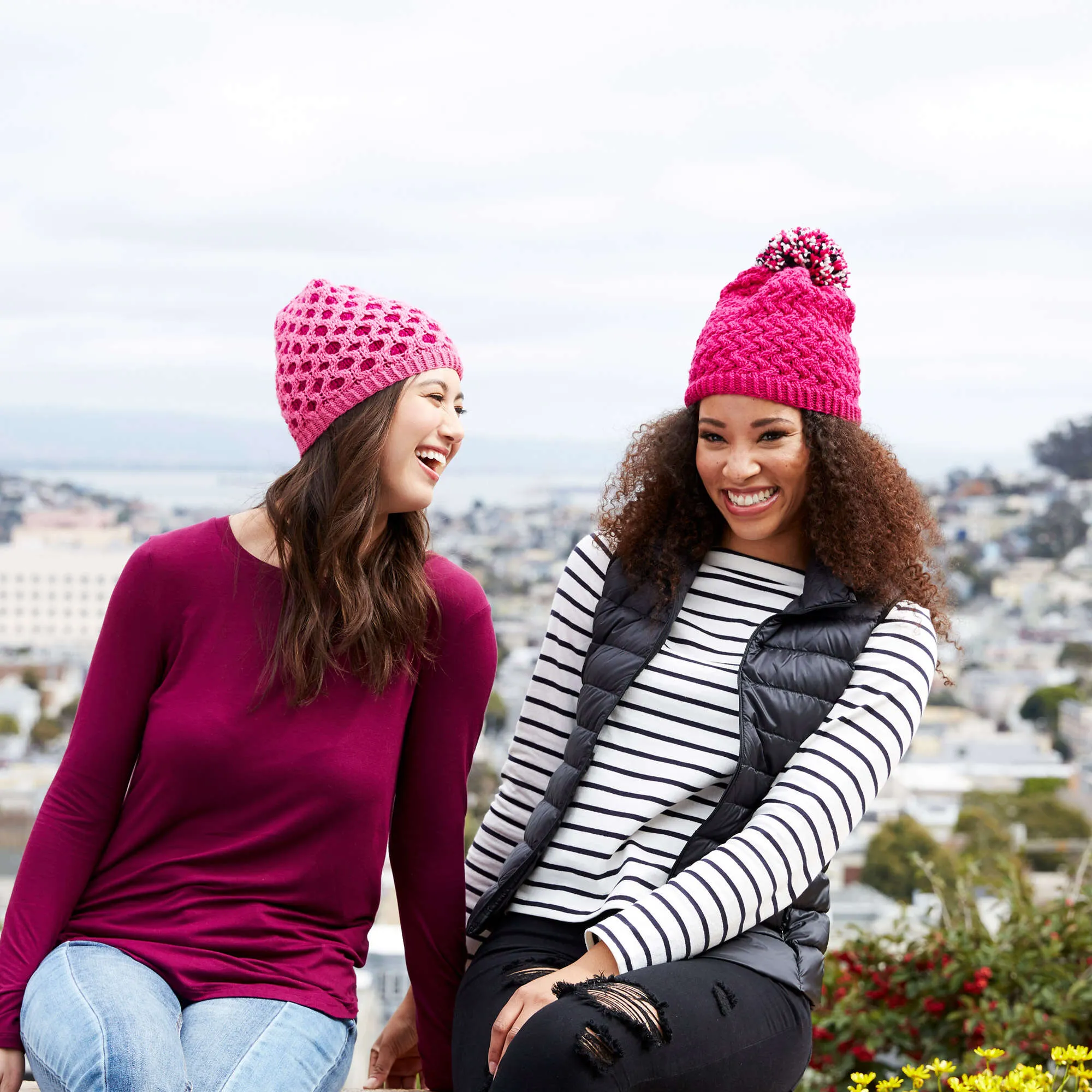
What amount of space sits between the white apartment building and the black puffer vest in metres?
21.2

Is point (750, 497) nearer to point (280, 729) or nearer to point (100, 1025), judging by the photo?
point (280, 729)

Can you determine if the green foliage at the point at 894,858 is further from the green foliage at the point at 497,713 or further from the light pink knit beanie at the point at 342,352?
the light pink knit beanie at the point at 342,352

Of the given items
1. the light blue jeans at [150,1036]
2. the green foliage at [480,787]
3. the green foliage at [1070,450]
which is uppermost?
the green foliage at [1070,450]

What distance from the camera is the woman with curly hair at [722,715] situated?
154 cm

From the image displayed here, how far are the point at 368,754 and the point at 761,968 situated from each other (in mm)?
586

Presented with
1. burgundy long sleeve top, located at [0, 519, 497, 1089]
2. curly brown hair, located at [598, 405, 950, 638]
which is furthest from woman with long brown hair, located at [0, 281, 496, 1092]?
curly brown hair, located at [598, 405, 950, 638]

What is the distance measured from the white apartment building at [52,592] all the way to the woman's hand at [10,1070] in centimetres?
2113

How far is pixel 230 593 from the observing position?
1.70 metres

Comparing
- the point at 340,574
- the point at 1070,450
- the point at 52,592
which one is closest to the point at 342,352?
the point at 340,574

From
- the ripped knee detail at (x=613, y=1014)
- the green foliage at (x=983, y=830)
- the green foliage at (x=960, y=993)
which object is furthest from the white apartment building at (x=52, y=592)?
the ripped knee detail at (x=613, y=1014)

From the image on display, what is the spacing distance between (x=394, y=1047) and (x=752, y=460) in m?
1.05

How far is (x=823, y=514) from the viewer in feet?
5.80

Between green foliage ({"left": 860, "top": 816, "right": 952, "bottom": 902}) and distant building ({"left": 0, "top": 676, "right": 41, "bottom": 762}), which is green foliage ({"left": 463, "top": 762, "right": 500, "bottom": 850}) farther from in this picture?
distant building ({"left": 0, "top": 676, "right": 41, "bottom": 762})

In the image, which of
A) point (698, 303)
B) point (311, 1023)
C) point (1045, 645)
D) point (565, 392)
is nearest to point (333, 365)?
point (698, 303)
